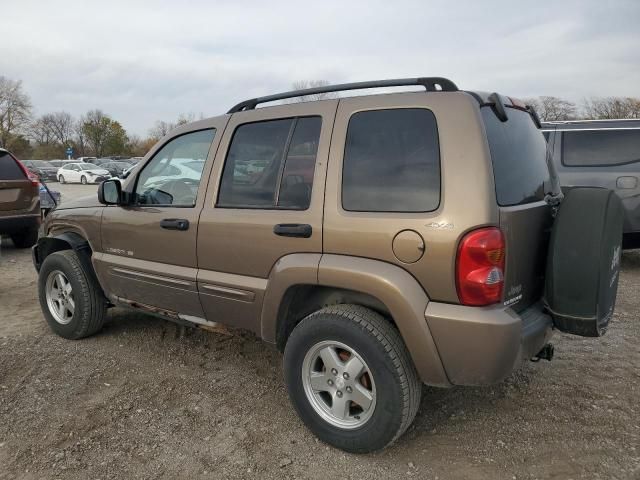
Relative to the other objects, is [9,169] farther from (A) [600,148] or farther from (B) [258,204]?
(A) [600,148]

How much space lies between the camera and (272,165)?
3092 mm

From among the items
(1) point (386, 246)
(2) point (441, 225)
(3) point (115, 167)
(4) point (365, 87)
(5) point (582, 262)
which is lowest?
(3) point (115, 167)

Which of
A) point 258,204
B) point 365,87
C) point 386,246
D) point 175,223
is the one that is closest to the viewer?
point 386,246

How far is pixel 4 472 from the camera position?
8.59 ft

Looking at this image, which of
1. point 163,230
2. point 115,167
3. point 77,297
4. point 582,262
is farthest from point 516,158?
point 115,167

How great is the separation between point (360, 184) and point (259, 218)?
664mm

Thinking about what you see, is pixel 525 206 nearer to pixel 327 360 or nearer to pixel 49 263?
pixel 327 360

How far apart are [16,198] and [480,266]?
7.91 meters

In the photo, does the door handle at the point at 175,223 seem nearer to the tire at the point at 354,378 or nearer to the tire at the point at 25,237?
the tire at the point at 354,378

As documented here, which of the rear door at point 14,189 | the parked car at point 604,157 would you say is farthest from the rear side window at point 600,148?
the rear door at point 14,189

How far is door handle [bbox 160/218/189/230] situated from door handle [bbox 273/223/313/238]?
761 millimetres

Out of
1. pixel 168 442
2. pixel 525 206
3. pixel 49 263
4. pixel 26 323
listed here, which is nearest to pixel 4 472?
pixel 168 442

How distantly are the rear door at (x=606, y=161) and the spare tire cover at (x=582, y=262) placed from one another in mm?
4244

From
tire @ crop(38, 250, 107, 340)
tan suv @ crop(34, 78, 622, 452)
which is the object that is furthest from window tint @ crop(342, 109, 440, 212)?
tire @ crop(38, 250, 107, 340)
